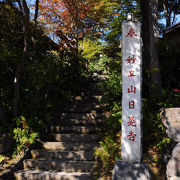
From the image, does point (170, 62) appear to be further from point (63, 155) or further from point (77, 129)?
point (63, 155)

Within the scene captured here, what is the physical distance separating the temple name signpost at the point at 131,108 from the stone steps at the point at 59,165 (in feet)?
3.42

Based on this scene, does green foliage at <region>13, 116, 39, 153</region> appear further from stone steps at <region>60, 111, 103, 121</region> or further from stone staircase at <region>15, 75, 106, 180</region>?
stone steps at <region>60, 111, 103, 121</region>

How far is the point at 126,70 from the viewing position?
13.1 ft

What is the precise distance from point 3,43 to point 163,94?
5515mm

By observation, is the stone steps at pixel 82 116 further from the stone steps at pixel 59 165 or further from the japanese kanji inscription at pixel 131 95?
the japanese kanji inscription at pixel 131 95

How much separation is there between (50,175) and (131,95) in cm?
285

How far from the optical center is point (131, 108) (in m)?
3.89

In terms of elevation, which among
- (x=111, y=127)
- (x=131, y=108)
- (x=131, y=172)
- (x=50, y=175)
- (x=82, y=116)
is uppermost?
(x=131, y=108)

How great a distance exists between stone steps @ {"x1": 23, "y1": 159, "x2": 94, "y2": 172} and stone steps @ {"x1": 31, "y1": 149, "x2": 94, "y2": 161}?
0.73 feet

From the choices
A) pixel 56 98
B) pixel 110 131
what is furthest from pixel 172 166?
pixel 56 98

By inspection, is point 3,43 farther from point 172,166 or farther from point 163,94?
point 172,166

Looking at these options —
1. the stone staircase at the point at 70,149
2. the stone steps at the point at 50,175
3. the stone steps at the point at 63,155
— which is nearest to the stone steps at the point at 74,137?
the stone staircase at the point at 70,149

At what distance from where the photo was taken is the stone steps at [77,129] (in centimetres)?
583

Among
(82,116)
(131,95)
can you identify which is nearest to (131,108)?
(131,95)
